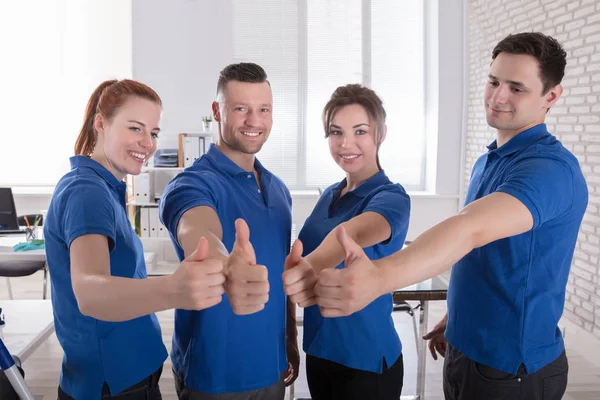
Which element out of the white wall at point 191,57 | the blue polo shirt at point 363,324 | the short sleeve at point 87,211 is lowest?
the blue polo shirt at point 363,324

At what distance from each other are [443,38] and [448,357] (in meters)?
5.31

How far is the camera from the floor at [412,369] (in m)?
3.31

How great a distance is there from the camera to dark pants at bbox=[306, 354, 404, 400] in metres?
1.67

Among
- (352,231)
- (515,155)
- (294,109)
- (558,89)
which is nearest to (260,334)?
(352,231)

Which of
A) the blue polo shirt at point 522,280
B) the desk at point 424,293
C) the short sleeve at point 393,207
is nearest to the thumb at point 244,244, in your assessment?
the short sleeve at point 393,207

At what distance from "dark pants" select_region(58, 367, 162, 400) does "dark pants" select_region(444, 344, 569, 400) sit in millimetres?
946

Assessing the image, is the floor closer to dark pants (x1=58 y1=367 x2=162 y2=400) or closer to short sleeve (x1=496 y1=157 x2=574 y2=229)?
dark pants (x1=58 y1=367 x2=162 y2=400)

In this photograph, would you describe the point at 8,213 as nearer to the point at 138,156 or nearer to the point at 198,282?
the point at 138,156

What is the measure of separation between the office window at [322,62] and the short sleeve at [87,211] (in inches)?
207

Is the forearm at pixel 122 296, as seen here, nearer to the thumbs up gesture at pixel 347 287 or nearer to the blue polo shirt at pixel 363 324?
the thumbs up gesture at pixel 347 287

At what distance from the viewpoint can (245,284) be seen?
1.08 meters

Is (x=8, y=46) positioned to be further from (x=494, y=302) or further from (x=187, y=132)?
(x=494, y=302)

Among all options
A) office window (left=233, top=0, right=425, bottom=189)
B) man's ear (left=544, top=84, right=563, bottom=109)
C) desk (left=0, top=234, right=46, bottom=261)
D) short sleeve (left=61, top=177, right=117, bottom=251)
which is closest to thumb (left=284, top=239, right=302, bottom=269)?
short sleeve (left=61, top=177, right=117, bottom=251)

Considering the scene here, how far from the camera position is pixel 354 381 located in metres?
1.68
